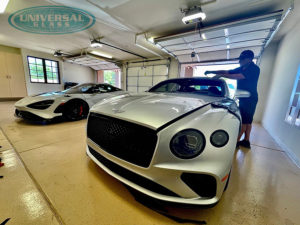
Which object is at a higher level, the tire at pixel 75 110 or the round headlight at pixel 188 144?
the round headlight at pixel 188 144

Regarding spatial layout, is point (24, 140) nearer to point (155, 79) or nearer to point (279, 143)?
point (279, 143)

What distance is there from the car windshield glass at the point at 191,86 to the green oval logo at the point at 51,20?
2.76m

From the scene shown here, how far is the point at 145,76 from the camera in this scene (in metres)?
7.20

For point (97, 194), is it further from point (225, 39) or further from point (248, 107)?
point (225, 39)

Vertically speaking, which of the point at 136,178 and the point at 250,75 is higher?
the point at 250,75

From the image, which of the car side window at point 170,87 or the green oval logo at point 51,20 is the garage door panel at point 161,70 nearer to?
the green oval logo at point 51,20

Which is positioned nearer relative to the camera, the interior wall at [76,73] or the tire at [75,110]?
the tire at [75,110]

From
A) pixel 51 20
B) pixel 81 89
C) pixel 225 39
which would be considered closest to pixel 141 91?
pixel 81 89

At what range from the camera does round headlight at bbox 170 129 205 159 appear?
72 cm

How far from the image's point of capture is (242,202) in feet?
3.18

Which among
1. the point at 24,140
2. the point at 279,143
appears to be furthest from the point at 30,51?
the point at 279,143

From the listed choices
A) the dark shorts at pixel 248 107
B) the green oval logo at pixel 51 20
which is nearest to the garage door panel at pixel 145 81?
the green oval logo at pixel 51 20

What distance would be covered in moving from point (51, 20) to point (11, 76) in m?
5.04

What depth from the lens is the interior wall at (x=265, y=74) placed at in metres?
3.88
